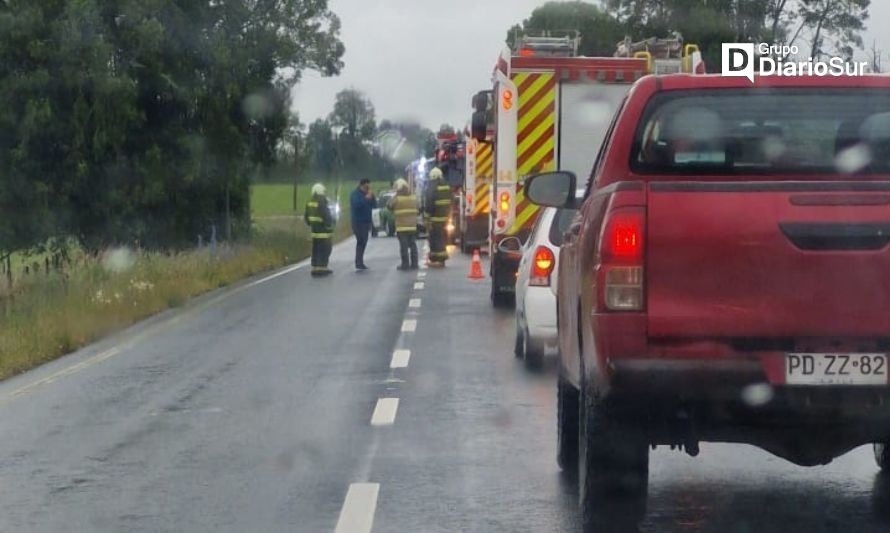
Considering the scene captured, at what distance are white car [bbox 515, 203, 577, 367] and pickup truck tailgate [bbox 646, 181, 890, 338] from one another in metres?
7.62

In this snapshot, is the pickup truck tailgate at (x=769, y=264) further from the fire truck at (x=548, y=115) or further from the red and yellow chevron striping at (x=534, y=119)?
the red and yellow chevron striping at (x=534, y=119)

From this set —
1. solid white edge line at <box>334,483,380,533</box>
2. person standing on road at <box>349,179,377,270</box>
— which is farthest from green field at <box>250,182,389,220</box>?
solid white edge line at <box>334,483,380,533</box>

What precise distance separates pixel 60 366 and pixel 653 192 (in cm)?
1065

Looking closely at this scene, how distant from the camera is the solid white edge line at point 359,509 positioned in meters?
7.93

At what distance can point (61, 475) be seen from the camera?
9.59 m

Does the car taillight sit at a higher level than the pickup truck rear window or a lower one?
lower

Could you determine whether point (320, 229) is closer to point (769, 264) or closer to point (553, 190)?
point (553, 190)

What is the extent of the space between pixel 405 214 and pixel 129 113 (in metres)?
8.54

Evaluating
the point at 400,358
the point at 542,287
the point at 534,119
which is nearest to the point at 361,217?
the point at 534,119

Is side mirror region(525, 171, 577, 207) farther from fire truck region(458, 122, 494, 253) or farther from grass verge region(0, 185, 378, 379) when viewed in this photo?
fire truck region(458, 122, 494, 253)

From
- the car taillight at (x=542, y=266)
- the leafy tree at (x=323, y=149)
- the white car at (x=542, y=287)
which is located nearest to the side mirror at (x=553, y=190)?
the white car at (x=542, y=287)

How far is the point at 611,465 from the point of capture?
715 centimetres

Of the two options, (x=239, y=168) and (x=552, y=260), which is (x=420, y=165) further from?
(x=552, y=260)

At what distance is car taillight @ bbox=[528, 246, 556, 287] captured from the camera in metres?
14.3
